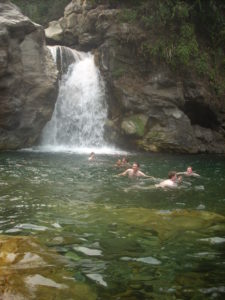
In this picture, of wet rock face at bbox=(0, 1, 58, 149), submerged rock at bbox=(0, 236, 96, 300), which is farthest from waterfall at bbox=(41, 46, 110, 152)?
submerged rock at bbox=(0, 236, 96, 300)

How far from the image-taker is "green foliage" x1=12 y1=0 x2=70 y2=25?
37.3 m

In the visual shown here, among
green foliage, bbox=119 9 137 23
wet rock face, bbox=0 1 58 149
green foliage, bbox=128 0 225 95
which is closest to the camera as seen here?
wet rock face, bbox=0 1 58 149

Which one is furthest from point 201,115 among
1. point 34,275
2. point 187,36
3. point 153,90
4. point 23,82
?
point 34,275

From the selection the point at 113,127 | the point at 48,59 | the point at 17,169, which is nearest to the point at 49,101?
the point at 48,59

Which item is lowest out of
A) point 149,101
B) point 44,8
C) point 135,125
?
point 135,125

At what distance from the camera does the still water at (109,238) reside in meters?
5.14

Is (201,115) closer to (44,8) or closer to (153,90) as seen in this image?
(153,90)

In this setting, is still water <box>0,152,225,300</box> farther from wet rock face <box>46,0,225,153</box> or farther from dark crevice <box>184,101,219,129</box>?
dark crevice <box>184,101,219,129</box>

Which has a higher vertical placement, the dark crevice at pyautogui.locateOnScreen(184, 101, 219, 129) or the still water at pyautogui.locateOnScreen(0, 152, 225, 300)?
the dark crevice at pyautogui.locateOnScreen(184, 101, 219, 129)

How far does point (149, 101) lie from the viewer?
25.9 meters

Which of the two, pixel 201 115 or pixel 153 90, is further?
pixel 201 115

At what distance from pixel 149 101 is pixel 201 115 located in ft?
14.2

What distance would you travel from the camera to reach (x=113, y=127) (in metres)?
26.7

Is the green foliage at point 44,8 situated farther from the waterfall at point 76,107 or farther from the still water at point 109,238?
the still water at point 109,238
